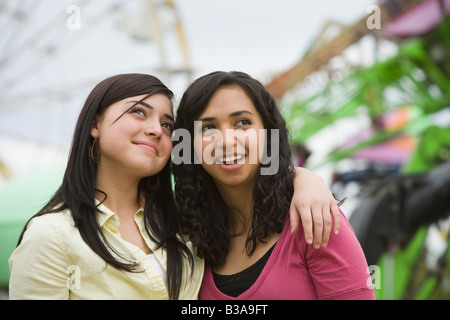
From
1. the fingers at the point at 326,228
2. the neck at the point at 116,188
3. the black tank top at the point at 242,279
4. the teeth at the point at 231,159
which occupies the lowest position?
the black tank top at the point at 242,279

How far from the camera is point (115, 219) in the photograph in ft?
4.97

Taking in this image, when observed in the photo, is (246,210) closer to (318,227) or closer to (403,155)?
(318,227)

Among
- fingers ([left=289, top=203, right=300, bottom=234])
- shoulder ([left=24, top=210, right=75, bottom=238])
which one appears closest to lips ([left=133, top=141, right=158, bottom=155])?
shoulder ([left=24, top=210, right=75, bottom=238])

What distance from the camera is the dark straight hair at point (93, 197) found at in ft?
4.71

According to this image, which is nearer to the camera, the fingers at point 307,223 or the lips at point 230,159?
the fingers at point 307,223

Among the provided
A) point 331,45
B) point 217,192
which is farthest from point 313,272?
point 331,45

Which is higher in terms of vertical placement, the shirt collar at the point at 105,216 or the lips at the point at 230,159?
the lips at the point at 230,159

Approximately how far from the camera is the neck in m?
1.58

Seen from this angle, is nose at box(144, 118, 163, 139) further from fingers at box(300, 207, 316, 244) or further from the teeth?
fingers at box(300, 207, 316, 244)

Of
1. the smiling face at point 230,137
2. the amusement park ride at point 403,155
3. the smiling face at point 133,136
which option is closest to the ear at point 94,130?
the smiling face at point 133,136

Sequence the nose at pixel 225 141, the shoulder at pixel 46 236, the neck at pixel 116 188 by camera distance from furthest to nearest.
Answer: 1. the neck at pixel 116 188
2. the nose at pixel 225 141
3. the shoulder at pixel 46 236

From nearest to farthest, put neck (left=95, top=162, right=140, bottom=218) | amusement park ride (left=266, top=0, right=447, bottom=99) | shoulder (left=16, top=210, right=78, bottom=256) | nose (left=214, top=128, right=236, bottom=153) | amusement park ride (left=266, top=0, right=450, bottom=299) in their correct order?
1. shoulder (left=16, top=210, right=78, bottom=256)
2. nose (left=214, top=128, right=236, bottom=153)
3. neck (left=95, top=162, right=140, bottom=218)
4. amusement park ride (left=266, top=0, right=450, bottom=299)
5. amusement park ride (left=266, top=0, right=447, bottom=99)

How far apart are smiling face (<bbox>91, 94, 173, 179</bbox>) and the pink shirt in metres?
0.45

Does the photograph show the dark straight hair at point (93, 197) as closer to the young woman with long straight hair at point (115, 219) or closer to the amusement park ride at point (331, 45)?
the young woman with long straight hair at point (115, 219)
